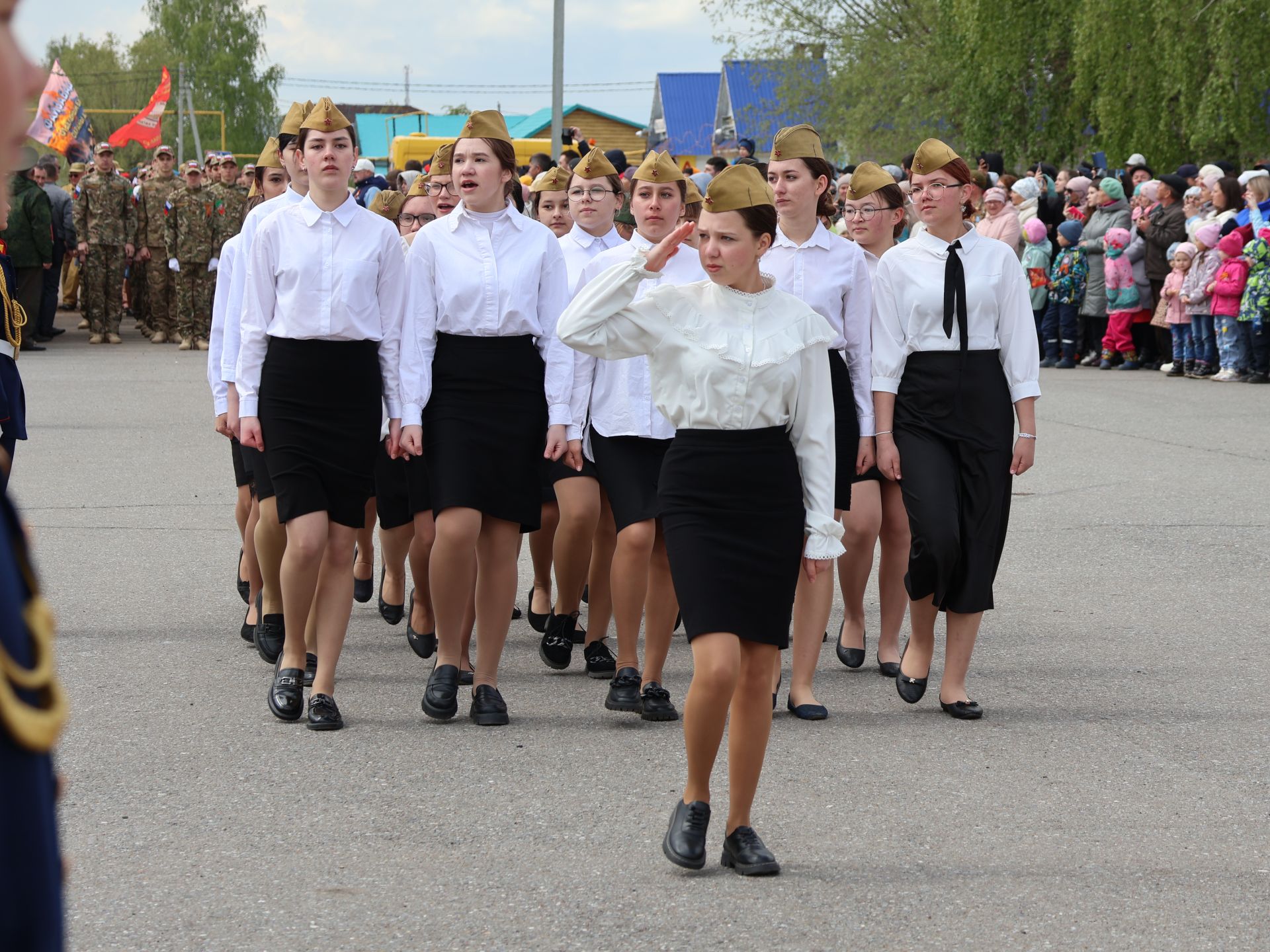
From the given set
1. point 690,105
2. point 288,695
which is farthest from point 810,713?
point 690,105

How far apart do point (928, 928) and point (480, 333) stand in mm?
2894

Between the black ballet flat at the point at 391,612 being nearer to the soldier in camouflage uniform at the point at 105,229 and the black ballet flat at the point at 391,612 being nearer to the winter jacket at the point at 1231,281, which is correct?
the winter jacket at the point at 1231,281

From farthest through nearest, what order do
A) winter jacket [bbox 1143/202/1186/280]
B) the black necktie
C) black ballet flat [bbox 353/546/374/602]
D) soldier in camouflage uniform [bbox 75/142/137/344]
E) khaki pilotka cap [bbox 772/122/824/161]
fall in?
soldier in camouflage uniform [bbox 75/142/137/344], winter jacket [bbox 1143/202/1186/280], black ballet flat [bbox 353/546/374/602], khaki pilotka cap [bbox 772/122/824/161], the black necktie

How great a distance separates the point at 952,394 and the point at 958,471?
0.30 metres

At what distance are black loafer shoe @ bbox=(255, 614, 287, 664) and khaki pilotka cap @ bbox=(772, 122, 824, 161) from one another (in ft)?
9.54

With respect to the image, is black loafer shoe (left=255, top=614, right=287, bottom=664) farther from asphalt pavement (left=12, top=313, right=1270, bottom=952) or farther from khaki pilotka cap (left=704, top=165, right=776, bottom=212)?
khaki pilotka cap (left=704, top=165, right=776, bottom=212)

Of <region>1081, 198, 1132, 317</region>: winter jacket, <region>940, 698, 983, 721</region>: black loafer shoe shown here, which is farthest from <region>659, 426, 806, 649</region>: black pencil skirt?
<region>1081, 198, 1132, 317</region>: winter jacket

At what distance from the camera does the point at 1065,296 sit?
20.4 metres

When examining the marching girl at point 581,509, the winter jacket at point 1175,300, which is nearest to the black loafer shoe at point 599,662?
the marching girl at point 581,509

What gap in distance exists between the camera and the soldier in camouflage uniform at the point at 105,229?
22.1m

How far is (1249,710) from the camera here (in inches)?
246

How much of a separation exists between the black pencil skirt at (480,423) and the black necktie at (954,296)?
1.61 m

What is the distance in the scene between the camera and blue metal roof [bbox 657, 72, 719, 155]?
80.1 meters

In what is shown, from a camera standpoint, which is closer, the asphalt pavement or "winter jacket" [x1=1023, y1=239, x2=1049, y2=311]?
the asphalt pavement
